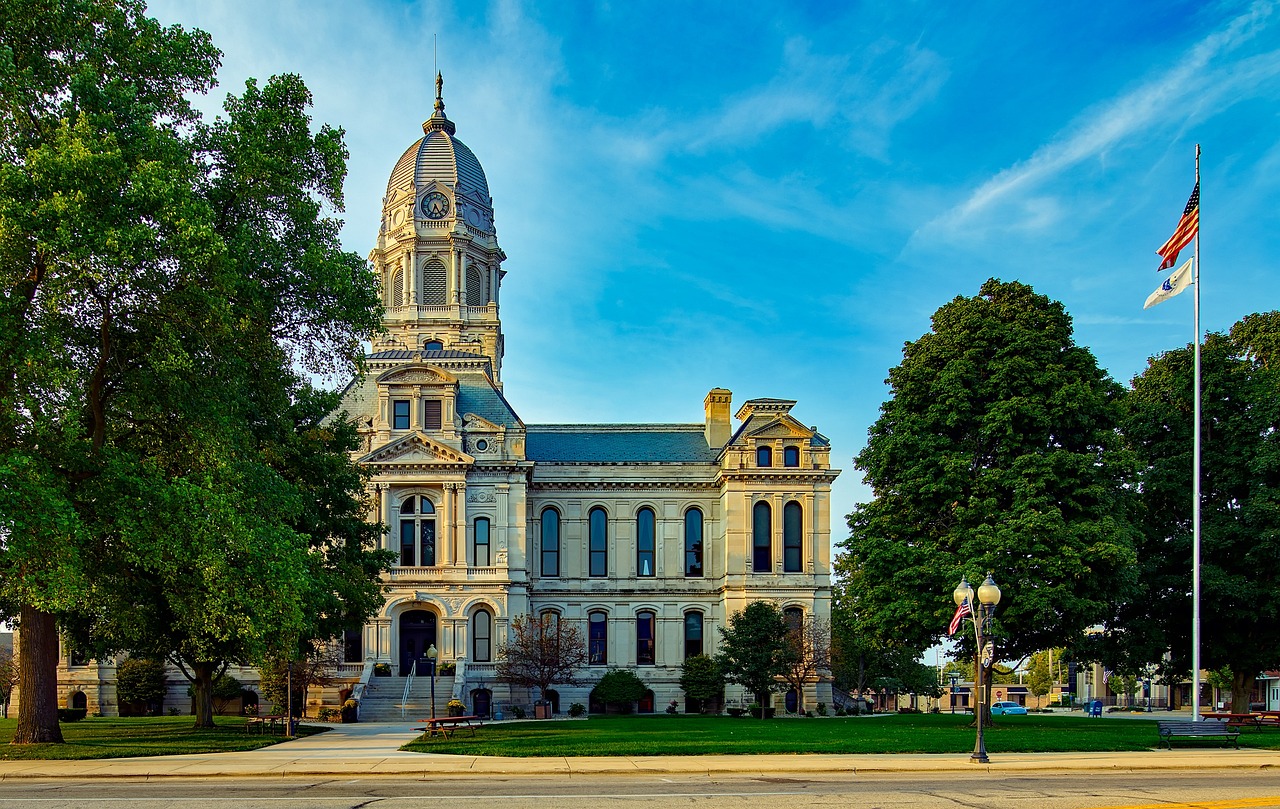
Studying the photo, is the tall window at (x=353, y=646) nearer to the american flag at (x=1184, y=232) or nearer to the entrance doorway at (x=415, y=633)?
the entrance doorway at (x=415, y=633)

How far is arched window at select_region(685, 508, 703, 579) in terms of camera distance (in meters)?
58.0

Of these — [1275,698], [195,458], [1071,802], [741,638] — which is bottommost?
[1275,698]

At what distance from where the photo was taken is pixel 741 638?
162 feet

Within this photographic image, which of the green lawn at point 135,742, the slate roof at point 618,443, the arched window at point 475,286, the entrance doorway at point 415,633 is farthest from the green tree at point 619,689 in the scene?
the arched window at point 475,286

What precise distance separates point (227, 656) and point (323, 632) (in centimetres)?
326

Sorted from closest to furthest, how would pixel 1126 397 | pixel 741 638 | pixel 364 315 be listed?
pixel 364 315 → pixel 1126 397 → pixel 741 638

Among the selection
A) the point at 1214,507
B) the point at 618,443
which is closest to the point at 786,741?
the point at 1214,507

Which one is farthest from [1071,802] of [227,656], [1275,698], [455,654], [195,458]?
[1275,698]

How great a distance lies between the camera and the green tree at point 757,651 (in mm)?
48531

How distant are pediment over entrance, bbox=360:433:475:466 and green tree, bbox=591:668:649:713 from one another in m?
12.4

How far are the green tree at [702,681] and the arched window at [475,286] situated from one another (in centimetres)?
2493

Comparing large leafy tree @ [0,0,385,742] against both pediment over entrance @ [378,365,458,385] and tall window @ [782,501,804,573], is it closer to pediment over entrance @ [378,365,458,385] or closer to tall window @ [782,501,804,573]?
pediment over entrance @ [378,365,458,385]

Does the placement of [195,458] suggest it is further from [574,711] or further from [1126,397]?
[1126,397]

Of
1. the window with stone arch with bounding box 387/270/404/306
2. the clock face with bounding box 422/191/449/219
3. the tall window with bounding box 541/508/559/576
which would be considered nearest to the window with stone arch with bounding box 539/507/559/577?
→ the tall window with bounding box 541/508/559/576
